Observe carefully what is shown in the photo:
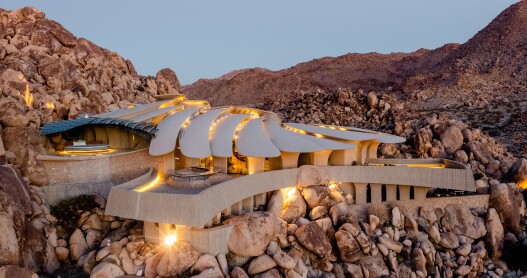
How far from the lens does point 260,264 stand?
15938 millimetres

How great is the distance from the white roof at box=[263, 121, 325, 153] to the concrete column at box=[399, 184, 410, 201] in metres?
4.78

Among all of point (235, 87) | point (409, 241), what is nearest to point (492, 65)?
point (235, 87)

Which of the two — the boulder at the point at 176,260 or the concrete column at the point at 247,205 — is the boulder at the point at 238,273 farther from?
the concrete column at the point at 247,205

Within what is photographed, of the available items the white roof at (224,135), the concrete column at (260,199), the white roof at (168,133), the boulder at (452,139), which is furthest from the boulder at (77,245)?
the boulder at (452,139)

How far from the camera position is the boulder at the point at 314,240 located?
57.6 feet

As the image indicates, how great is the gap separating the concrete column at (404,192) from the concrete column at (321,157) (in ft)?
13.7

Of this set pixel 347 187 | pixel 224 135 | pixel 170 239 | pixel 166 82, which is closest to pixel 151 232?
pixel 170 239

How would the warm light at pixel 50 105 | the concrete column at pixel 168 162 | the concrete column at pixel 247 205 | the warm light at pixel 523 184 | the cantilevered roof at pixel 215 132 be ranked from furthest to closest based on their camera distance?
the warm light at pixel 50 105 → the warm light at pixel 523 184 → the concrete column at pixel 168 162 → the cantilevered roof at pixel 215 132 → the concrete column at pixel 247 205

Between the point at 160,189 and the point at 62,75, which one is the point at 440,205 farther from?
the point at 62,75

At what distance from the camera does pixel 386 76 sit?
102 meters

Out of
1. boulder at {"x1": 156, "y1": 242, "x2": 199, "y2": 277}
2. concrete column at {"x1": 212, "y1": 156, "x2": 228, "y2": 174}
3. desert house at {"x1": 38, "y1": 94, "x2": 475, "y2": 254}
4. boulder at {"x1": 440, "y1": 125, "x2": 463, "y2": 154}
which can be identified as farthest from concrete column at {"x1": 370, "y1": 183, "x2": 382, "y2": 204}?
boulder at {"x1": 156, "y1": 242, "x2": 199, "y2": 277}

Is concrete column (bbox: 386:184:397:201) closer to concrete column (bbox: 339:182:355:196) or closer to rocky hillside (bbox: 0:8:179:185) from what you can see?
concrete column (bbox: 339:182:355:196)

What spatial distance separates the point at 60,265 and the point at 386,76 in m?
96.5

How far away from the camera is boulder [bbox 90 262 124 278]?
14.5 m
